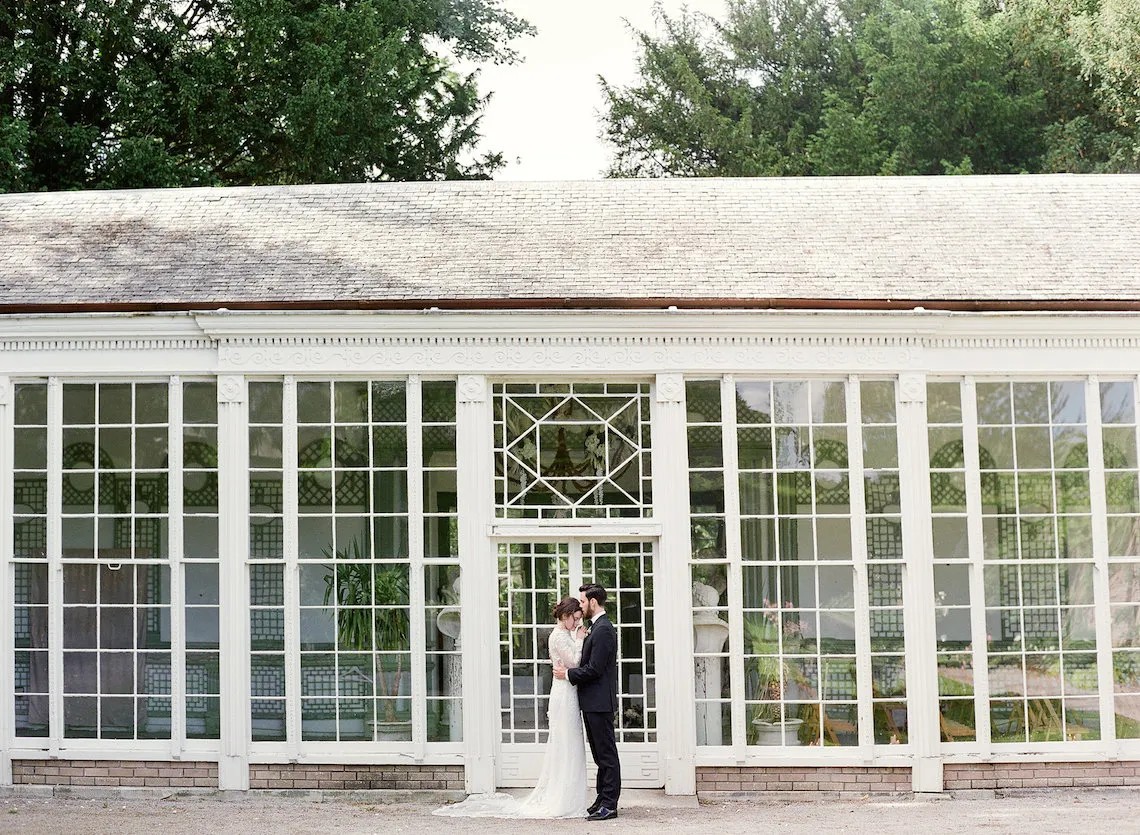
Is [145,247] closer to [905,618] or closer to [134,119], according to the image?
[905,618]

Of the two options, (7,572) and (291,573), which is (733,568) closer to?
(291,573)

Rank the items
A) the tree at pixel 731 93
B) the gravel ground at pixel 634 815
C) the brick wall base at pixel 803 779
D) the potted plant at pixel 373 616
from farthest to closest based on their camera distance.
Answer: the tree at pixel 731 93 → the potted plant at pixel 373 616 → the brick wall base at pixel 803 779 → the gravel ground at pixel 634 815

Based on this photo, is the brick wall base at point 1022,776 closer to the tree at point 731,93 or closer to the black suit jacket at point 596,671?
the black suit jacket at point 596,671

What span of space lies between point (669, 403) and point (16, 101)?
19287mm

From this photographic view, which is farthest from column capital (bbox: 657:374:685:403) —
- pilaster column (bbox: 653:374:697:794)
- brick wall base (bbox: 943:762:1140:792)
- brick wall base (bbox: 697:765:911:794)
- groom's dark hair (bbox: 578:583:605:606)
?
brick wall base (bbox: 943:762:1140:792)

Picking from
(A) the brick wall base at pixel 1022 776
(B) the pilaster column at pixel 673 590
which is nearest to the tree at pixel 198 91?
(B) the pilaster column at pixel 673 590

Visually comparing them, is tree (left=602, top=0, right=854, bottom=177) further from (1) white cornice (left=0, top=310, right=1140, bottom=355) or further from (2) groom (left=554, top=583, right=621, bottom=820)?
(2) groom (left=554, top=583, right=621, bottom=820)

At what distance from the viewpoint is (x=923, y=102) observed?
3056cm

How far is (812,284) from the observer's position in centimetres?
1362

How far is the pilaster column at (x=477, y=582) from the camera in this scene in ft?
42.1

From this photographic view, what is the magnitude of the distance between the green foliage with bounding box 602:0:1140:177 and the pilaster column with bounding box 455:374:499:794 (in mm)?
18228

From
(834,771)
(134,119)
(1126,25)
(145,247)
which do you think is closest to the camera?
(834,771)

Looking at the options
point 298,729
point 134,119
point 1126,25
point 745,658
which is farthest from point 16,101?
→ point 1126,25

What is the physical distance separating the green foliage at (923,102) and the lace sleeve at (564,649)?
19.3 metres
